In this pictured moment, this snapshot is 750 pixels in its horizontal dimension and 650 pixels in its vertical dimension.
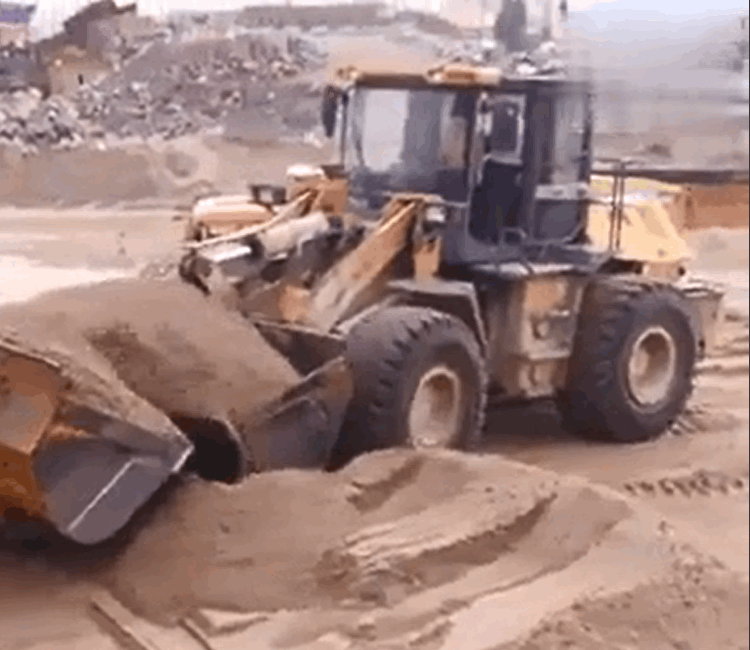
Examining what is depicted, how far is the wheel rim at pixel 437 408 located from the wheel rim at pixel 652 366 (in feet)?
0.81

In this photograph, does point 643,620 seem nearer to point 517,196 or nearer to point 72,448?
point 72,448

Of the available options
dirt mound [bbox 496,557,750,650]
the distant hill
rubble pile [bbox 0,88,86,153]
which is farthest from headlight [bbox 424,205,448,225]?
the distant hill

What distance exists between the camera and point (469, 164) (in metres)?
1.86

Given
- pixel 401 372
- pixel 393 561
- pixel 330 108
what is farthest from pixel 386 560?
pixel 330 108

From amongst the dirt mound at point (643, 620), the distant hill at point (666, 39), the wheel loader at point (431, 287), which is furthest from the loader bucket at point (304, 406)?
the distant hill at point (666, 39)

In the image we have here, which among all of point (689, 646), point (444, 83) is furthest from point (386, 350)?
point (689, 646)

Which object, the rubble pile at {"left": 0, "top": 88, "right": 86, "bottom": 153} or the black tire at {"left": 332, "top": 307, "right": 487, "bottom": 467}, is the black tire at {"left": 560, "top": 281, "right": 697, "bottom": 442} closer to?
the black tire at {"left": 332, "top": 307, "right": 487, "bottom": 467}

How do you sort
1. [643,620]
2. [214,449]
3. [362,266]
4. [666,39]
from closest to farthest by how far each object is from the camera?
[666,39] < [643,620] < [214,449] < [362,266]

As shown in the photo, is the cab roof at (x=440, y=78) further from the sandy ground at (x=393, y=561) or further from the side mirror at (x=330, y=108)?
the sandy ground at (x=393, y=561)

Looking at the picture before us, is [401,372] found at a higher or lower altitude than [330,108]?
lower

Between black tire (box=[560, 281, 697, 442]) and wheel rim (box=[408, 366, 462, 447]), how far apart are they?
17 cm

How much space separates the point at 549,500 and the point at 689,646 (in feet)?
1.11

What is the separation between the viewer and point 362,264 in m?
1.96

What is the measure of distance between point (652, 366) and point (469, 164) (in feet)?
1.35
